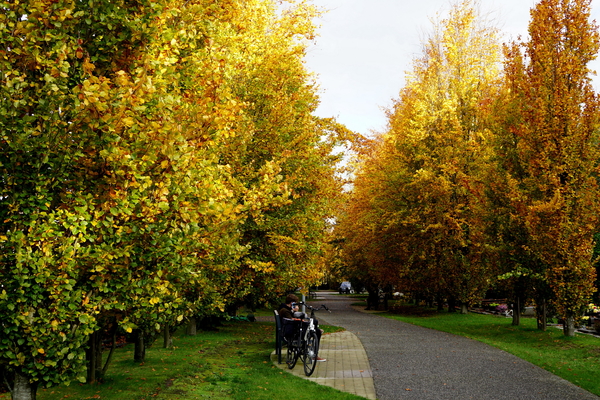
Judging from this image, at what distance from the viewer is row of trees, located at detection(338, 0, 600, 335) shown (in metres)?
16.8

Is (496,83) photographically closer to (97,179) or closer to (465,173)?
(465,173)

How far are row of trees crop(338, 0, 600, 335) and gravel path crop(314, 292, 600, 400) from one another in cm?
410

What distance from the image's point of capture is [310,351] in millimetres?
10516

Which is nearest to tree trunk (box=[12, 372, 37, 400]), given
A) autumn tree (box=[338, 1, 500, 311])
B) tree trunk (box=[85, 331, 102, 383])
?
tree trunk (box=[85, 331, 102, 383])

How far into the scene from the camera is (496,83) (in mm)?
27969

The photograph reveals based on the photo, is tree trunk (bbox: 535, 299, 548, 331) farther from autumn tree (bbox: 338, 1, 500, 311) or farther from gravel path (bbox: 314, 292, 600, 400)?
autumn tree (bbox: 338, 1, 500, 311)

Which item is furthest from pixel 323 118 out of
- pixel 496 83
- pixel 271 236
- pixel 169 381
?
pixel 169 381

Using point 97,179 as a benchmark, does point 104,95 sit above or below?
above

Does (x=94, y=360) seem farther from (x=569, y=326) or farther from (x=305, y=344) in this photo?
(x=569, y=326)

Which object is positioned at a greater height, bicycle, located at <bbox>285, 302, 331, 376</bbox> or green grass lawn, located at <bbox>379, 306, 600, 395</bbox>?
bicycle, located at <bbox>285, 302, 331, 376</bbox>

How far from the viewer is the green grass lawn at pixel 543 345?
11.0m

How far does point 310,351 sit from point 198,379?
7.37 ft

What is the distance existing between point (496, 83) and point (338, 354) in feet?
66.1

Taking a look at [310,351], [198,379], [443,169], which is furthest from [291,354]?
[443,169]
